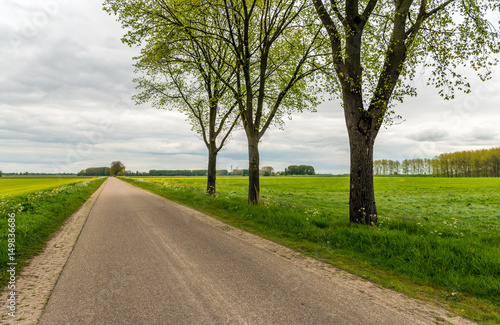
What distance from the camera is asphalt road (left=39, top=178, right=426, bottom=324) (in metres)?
3.71

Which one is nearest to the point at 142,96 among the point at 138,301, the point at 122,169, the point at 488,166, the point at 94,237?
the point at 94,237

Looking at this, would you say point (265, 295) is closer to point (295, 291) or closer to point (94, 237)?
point (295, 291)

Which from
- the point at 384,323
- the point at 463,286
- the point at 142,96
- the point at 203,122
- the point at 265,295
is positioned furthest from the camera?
the point at 203,122

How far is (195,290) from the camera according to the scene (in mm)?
4512

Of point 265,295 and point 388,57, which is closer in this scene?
point 265,295

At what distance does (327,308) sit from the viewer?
3.98 meters

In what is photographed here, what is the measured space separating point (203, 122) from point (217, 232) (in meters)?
15.7

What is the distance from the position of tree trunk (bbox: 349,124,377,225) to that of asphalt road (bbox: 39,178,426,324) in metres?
4.02

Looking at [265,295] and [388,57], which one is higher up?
[388,57]

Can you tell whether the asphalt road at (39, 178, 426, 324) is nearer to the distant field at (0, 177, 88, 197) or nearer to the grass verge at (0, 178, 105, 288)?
the grass verge at (0, 178, 105, 288)

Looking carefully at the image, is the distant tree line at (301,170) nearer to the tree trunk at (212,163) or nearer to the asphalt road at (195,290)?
the tree trunk at (212,163)

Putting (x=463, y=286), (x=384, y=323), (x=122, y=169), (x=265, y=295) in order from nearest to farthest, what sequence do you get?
(x=384, y=323) → (x=265, y=295) → (x=463, y=286) → (x=122, y=169)

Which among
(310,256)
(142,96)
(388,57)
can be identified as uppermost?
(142,96)

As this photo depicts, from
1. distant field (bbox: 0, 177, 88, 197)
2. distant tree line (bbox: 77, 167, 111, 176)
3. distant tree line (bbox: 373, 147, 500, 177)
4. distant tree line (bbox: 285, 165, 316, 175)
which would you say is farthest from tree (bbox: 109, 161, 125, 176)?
distant tree line (bbox: 373, 147, 500, 177)
